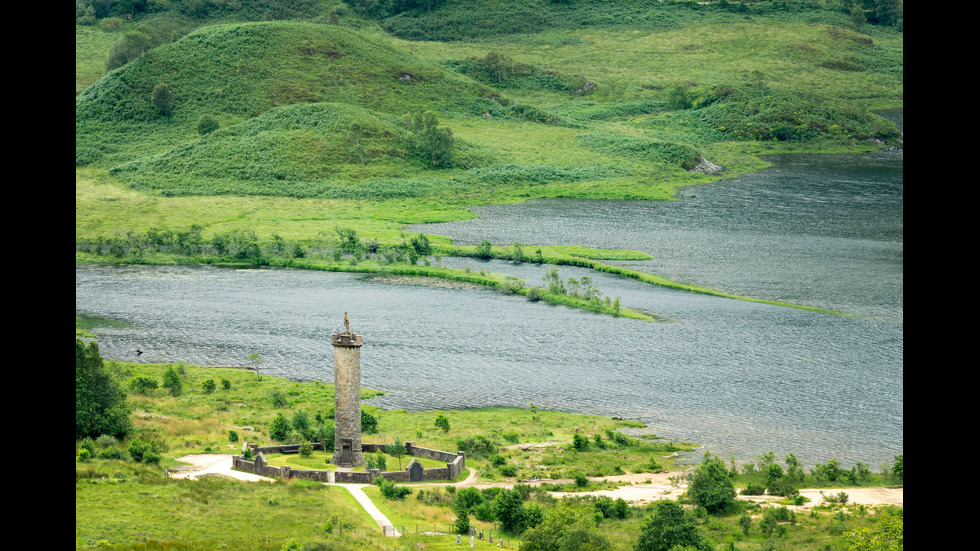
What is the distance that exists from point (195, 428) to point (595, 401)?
2862 cm

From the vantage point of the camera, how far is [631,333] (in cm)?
9150

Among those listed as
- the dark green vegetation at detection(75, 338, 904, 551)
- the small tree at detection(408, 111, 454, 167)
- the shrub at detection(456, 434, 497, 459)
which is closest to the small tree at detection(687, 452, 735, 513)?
the dark green vegetation at detection(75, 338, 904, 551)

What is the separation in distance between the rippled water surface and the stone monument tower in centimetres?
1907

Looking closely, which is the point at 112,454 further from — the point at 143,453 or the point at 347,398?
the point at 347,398

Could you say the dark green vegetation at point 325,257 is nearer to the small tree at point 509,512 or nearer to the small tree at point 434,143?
the small tree at point 509,512

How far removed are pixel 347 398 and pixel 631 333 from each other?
1691 inches

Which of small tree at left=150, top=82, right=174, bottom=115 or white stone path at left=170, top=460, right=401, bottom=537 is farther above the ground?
small tree at left=150, top=82, right=174, bottom=115

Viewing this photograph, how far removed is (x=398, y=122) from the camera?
18425cm

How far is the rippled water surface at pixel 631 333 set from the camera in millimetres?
73250

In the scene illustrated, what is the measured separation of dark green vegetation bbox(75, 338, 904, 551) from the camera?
42750 mm

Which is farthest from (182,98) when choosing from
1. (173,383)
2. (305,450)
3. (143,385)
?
(305,450)

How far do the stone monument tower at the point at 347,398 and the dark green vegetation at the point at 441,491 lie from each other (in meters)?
1.28

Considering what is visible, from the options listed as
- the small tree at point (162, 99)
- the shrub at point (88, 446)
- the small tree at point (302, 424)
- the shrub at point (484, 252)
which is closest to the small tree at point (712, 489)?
the small tree at point (302, 424)

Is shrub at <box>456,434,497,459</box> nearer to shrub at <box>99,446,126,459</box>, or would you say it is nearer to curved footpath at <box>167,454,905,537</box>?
curved footpath at <box>167,454,905,537</box>
